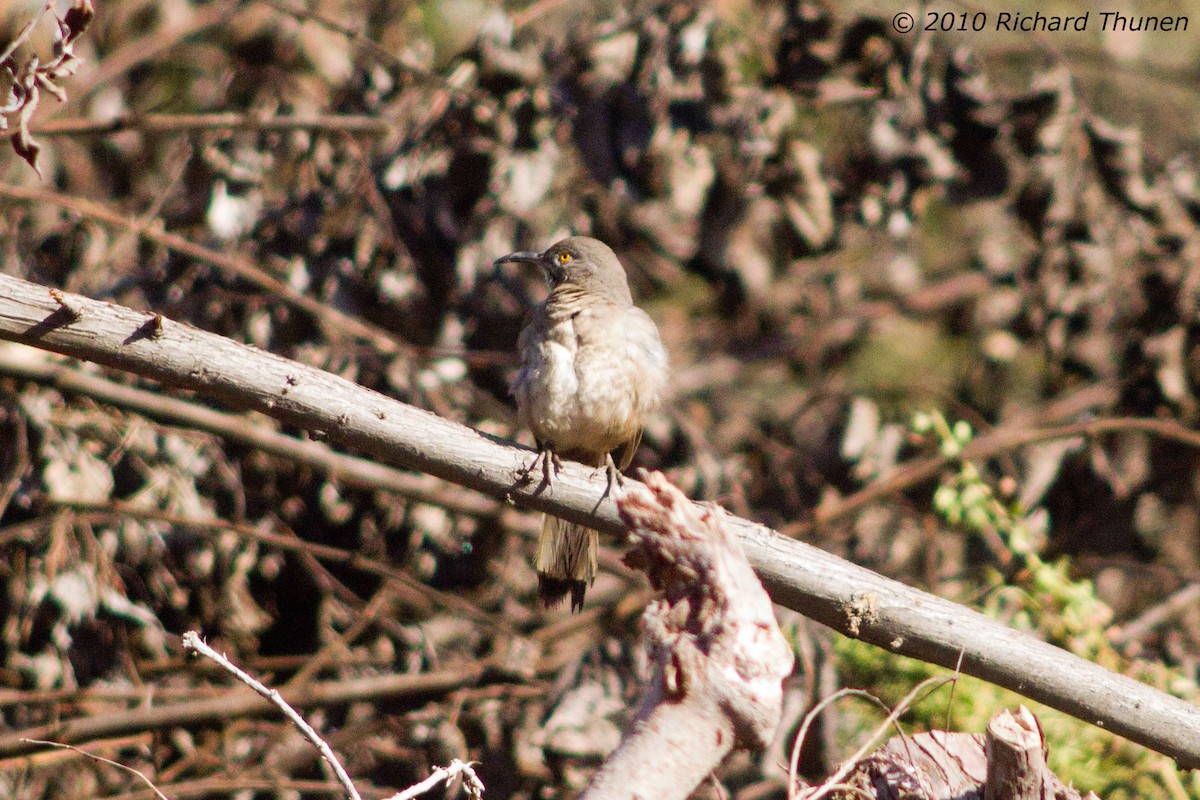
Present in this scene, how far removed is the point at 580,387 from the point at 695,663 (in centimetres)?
222

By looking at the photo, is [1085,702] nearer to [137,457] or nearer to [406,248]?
[406,248]

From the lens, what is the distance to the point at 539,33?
5703mm

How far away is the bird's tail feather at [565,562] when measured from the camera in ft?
13.9

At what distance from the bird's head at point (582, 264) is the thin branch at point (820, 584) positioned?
1748mm

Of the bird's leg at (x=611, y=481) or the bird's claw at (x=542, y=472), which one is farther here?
the bird's leg at (x=611, y=481)

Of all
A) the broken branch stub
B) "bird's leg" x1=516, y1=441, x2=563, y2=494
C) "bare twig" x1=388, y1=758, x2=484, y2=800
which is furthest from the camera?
"bird's leg" x1=516, y1=441, x2=563, y2=494

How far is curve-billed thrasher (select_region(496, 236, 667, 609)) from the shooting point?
4.31 metres

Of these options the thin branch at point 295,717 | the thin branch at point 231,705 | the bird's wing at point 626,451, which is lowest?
the thin branch at point 231,705

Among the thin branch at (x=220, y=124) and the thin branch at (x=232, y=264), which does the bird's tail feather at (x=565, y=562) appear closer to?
the thin branch at (x=232, y=264)

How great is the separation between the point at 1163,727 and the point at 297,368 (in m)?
2.40

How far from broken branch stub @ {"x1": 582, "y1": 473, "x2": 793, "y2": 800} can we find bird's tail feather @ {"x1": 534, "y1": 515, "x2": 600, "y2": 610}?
5.94 ft

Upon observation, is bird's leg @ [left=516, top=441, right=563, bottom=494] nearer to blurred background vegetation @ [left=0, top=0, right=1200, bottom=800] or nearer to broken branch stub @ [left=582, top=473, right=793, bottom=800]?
broken branch stub @ [left=582, top=473, right=793, bottom=800]

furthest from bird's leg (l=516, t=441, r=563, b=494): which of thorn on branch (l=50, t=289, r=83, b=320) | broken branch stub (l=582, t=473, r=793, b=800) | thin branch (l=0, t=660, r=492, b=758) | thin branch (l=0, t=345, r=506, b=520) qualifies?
thin branch (l=0, t=660, r=492, b=758)

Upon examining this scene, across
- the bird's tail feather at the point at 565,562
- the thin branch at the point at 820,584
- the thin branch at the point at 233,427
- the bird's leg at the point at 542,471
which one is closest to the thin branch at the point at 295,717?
the thin branch at the point at 820,584
